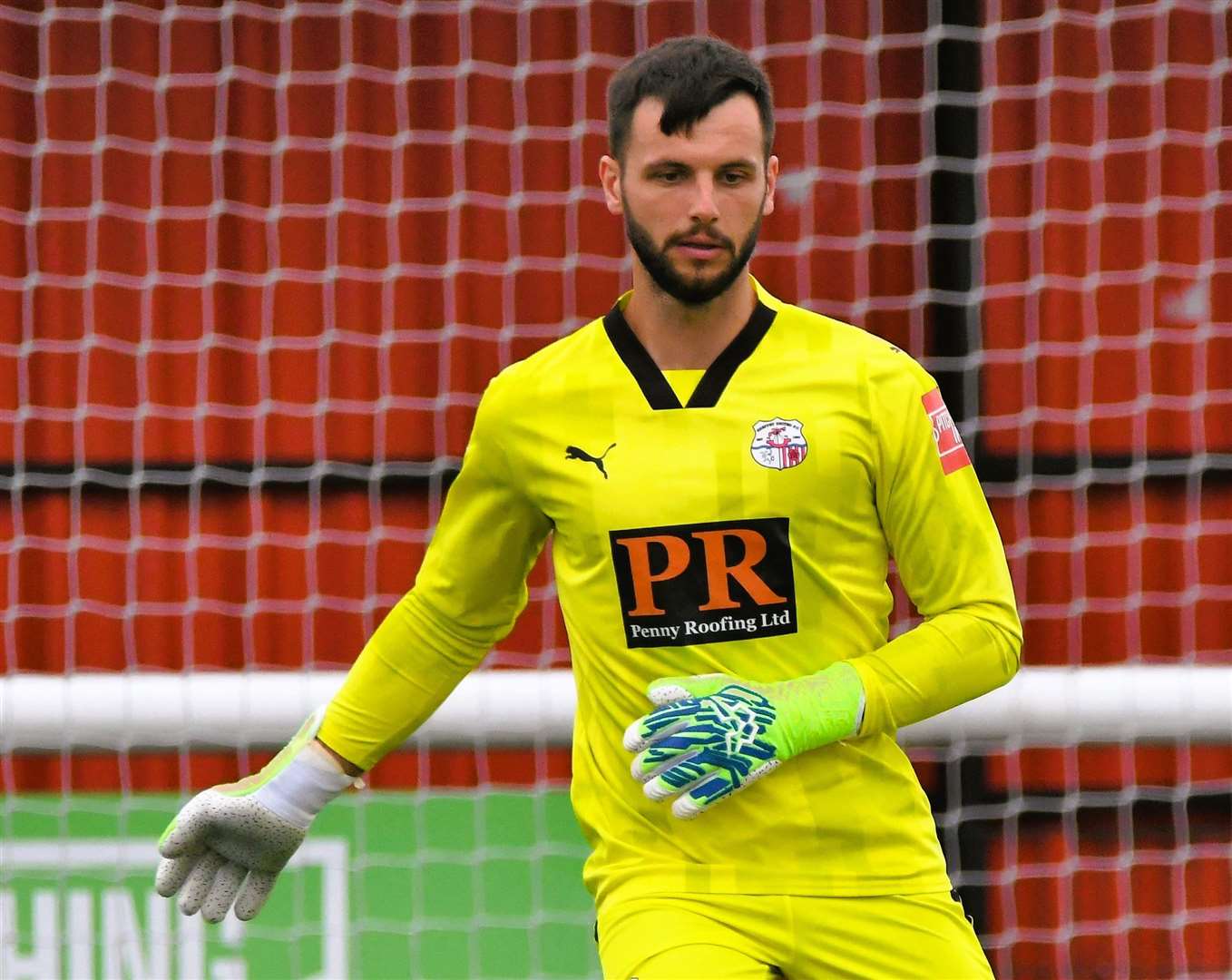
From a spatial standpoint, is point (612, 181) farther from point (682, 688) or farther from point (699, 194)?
point (682, 688)

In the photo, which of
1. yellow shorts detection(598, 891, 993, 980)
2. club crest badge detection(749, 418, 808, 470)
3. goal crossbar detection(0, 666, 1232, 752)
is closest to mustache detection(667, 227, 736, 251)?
club crest badge detection(749, 418, 808, 470)

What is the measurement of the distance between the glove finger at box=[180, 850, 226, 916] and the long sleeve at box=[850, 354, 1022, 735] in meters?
0.97

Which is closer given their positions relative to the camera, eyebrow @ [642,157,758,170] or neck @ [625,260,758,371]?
eyebrow @ [642,157,758,170]

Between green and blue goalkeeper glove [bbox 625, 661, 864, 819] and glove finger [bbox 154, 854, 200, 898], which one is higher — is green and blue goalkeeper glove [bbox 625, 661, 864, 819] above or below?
above

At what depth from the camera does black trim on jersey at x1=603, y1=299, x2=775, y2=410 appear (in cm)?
207

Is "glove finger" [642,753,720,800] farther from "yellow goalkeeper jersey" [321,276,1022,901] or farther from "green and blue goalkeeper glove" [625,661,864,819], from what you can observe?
"yellow goalkeeper jersey" [321,276,1022,901]

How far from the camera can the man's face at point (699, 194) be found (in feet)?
6.43

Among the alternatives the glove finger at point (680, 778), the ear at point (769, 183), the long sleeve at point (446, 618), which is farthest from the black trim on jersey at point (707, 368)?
the glove finger at point (680, 778)

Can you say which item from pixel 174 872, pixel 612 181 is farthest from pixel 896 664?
pixel 174 872

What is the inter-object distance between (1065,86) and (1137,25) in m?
0.26

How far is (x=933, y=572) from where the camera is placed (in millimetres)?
2041

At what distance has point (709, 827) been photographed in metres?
2.06

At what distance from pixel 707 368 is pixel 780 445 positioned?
0.46ft

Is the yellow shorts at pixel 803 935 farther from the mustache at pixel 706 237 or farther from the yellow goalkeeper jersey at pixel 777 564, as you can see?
the mustache at pixel 706 237
